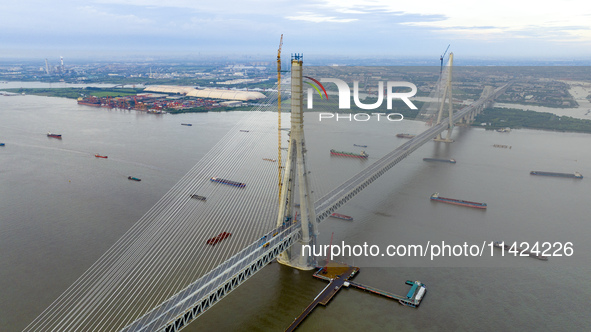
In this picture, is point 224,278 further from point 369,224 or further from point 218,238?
point 369,224

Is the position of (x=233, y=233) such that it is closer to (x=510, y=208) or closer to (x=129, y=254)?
(x=129, y=254)

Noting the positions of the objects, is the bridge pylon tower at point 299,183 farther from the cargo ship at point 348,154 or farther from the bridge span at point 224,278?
the cargo ship at point 348,154

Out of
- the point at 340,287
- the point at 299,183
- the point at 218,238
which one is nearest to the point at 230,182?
the point at 218,238

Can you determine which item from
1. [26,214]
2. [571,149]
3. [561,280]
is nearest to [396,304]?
[561,280]

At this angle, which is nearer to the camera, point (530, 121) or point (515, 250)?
point (515, 250)

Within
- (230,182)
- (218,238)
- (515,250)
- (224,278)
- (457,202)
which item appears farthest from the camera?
(230,182)
